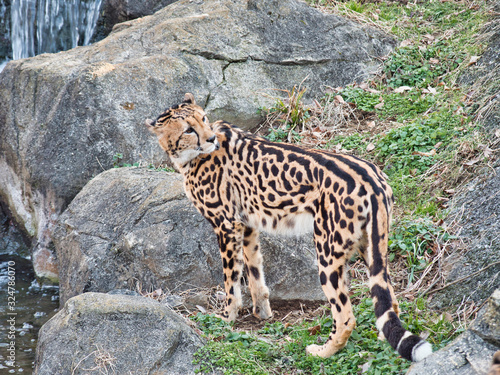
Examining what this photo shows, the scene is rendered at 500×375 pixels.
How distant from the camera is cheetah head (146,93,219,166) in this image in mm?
5566

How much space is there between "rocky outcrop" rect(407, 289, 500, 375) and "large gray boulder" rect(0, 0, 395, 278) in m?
5.24

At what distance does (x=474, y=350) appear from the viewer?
3.74m

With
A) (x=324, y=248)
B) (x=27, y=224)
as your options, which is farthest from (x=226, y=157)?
(x=27, y=224)

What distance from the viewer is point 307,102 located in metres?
9.09

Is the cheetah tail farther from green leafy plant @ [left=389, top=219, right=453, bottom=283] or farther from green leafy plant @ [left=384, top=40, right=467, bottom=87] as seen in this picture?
green leafy plant @ [left=384, top=40, right=467, bottom=87]

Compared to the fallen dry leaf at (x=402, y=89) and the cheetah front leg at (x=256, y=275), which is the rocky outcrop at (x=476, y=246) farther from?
the fallen dry leaf at (x=402, y=89)

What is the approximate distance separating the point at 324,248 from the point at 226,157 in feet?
4.91

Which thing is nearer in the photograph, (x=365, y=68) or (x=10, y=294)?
(x=10, y=294)

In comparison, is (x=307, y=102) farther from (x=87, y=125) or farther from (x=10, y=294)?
(x=10, y=294)

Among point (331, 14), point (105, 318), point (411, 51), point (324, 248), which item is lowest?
point (105, 318)

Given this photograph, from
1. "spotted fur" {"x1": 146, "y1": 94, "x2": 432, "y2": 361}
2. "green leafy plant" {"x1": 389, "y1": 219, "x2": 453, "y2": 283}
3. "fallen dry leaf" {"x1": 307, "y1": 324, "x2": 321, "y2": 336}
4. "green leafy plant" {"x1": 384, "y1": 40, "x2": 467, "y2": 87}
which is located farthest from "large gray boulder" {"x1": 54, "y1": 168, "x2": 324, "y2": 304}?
"green leafy plant" {"x1": 384, "y1": 40, "x2": 467, "y2": 87}

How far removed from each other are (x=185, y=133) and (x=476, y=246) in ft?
9.83

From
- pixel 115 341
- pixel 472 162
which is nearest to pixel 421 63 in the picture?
pixel 472 162

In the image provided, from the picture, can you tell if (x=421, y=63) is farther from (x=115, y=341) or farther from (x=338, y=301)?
(x=115, y=341)
